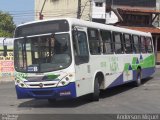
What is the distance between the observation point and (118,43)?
1850 cm

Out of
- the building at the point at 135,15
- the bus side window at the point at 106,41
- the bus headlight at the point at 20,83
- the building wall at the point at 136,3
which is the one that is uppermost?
the bus side window at the point at 106,41

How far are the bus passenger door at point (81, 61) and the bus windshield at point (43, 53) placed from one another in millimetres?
353

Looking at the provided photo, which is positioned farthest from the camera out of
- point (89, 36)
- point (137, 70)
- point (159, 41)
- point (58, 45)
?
point (159, 41)

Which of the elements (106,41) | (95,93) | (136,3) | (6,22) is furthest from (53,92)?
(6,22)

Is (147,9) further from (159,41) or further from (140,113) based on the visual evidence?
(140,113)

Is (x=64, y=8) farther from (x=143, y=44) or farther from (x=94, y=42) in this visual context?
(x=94, y=42)

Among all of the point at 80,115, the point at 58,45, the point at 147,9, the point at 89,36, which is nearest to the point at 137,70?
the point at 89,36

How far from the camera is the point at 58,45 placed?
1427 centimetres

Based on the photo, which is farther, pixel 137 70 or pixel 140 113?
pixel 137 70

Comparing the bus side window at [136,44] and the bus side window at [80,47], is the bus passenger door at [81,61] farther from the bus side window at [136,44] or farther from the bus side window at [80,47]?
the bus side window at [136,44]

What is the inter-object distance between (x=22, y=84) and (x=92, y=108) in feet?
8.17

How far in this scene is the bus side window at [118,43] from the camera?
18.1 metres

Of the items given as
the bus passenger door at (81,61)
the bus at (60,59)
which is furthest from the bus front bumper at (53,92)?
the bus passenger door at (81,61)

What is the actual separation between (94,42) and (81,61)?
61.7 inches
